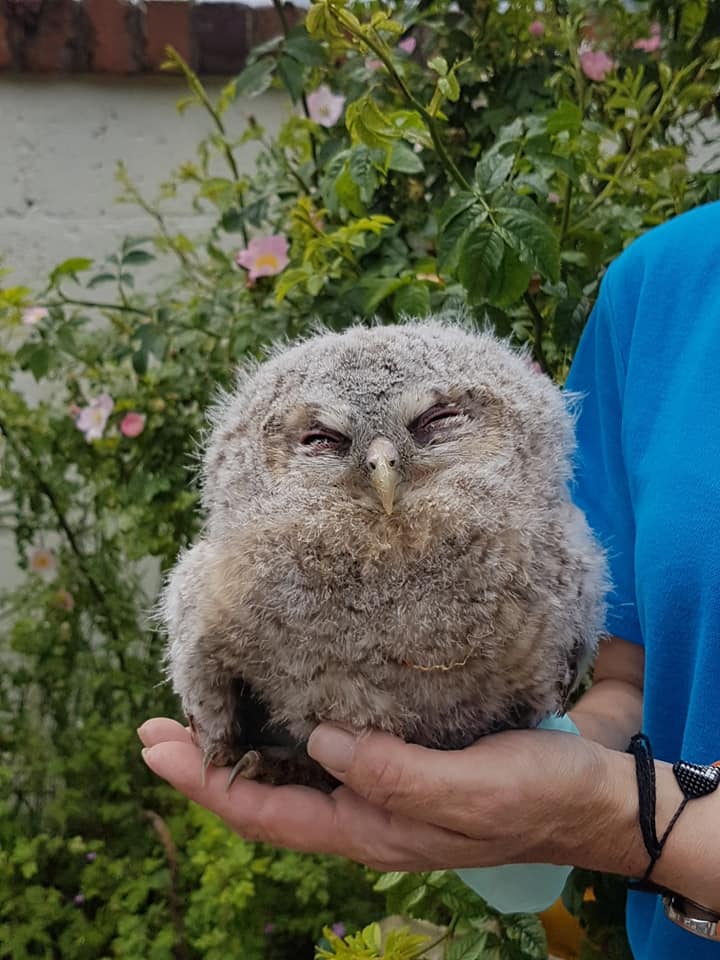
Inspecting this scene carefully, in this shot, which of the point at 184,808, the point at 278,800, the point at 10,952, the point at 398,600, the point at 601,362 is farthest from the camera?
the point at 184,808

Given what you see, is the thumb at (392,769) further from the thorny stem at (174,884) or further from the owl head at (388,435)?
the thorny stem at (174,884)

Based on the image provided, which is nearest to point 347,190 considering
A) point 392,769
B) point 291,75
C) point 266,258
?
point 291,75

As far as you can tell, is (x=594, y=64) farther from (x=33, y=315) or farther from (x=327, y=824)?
(x=327, y=824)

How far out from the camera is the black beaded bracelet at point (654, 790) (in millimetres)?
1053

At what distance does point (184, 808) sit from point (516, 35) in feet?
7.45

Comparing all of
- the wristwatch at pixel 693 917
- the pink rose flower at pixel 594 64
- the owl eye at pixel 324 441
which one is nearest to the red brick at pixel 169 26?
the pink rose flower at pixel 594 64

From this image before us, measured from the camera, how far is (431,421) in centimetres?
109

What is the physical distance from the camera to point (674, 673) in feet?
3.94

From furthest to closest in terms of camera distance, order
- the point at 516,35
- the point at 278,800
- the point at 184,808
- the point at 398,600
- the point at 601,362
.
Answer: the point at 184,808 < the point at 516,35 < the point at 601,362 < the point at 278,800 < the point at 398,600

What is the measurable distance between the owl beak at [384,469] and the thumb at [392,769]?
0.94ft

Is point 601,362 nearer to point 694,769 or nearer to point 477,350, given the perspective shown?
point 477,350

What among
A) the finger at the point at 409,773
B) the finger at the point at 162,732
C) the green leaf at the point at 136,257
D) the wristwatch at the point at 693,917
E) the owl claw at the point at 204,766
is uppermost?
the green leaf at the point at 136,257

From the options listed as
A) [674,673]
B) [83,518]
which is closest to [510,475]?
[674,673]

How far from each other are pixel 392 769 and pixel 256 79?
1.31m
